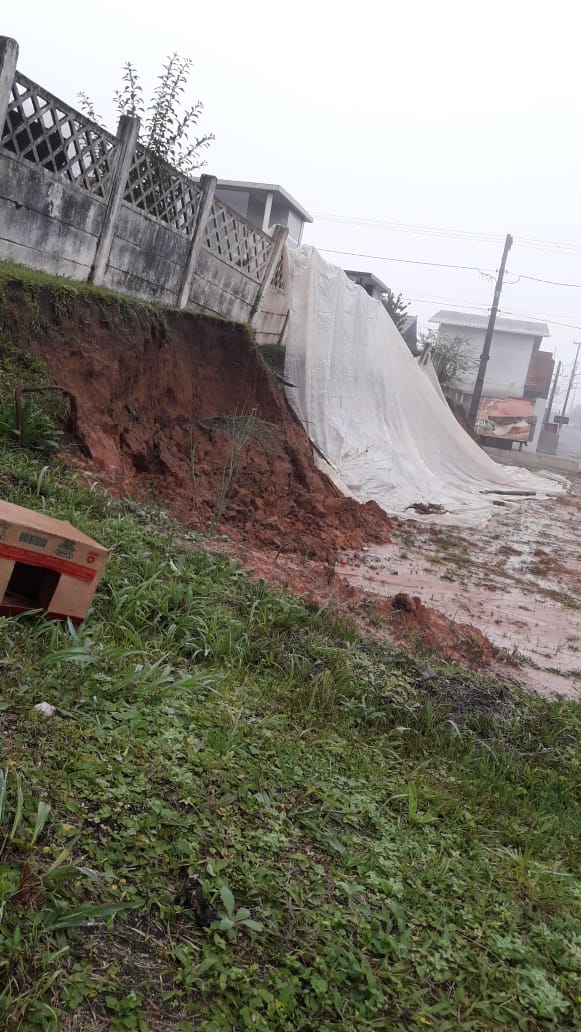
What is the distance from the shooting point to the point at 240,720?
3.22 meters

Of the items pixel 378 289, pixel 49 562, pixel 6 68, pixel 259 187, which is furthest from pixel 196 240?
pixel 378 289

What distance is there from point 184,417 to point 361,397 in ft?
14.6

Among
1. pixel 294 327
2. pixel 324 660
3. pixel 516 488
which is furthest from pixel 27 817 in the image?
pixel 516 488

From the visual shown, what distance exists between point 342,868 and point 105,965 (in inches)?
34.4

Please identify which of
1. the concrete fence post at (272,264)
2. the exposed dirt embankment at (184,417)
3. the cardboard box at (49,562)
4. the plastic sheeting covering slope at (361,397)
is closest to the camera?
the cardboard box at (49,562)

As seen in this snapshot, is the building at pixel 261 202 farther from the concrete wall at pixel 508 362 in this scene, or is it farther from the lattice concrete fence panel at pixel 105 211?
the concrete wall at pixel 508 362

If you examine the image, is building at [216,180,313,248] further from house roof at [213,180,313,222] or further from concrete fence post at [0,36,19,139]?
concrete fence post at [0,36,19,139]

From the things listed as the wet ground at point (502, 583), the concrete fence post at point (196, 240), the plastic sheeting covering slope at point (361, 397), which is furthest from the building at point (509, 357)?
the concrete fence post at point (196, 240)

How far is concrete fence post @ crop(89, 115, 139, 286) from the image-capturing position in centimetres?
757

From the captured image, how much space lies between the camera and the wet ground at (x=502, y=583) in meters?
5.93

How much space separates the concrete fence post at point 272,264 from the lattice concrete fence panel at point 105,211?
0.45 metres

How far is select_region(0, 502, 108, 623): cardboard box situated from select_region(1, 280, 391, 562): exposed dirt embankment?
240 centimetres

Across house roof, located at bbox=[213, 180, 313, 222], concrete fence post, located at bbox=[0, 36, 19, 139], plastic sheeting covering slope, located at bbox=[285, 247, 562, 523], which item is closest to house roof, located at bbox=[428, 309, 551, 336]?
house roof, located at bbox=[213, 180, 313, 222]

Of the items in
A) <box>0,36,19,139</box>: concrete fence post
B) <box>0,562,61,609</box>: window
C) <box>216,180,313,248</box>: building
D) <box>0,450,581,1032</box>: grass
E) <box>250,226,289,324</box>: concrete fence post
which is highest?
<box>216,180,313,248</box>: building
